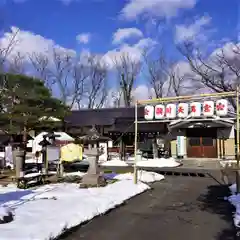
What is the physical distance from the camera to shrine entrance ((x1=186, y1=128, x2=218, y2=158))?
3119cm

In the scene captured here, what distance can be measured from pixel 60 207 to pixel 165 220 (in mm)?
2949

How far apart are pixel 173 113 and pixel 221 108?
91.8 inches

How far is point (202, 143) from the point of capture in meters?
31.5

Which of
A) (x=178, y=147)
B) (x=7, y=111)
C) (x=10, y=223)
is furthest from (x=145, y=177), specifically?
(x=178, y=147)

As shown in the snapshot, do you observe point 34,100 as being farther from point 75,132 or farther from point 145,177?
point 75,132

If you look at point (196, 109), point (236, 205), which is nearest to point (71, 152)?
point (196, 109)

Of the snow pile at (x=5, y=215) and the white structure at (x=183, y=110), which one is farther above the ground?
the white structure at (x=183, y=110)

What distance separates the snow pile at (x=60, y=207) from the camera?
6723mm

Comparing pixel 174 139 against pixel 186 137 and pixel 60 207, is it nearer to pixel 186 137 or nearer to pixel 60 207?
pixel 186 137

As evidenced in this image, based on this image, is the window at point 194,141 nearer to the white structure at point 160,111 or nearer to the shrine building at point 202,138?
the shrine building at point 202,138

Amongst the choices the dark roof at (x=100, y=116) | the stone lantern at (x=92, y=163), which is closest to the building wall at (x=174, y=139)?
the dark roof at (x=100, y=116)

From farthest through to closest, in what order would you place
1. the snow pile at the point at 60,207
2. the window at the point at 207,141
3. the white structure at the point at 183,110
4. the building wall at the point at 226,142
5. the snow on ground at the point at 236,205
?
the window at the point at 207,141
the building wall at the point at 226,142
the white structure at the point at 183,110
the snow on ground at the point at 236,205
the snow pile at the point at 60,207

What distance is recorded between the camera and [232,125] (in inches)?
1206

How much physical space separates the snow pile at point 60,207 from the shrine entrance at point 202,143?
19123 millimetres
